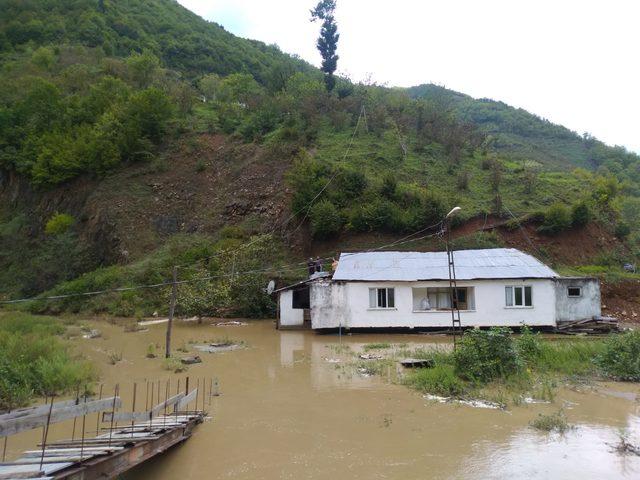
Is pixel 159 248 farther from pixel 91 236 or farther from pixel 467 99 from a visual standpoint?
pixel 467 99

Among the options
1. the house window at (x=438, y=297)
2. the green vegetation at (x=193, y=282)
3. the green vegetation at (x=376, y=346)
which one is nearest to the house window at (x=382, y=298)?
the house window at (x=438, y=297)

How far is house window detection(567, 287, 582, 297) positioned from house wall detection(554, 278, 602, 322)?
8 cm

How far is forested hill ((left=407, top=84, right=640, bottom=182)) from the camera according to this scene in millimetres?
54287

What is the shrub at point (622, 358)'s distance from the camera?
1220cm

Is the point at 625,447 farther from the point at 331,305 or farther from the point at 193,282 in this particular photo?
the point at 193,282

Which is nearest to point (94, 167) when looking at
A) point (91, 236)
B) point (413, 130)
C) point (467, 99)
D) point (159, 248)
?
point (91, 236)

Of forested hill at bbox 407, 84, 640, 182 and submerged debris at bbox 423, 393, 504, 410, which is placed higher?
forested hill at bbox 407, 84, 640, 182

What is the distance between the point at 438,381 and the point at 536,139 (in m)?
63.3

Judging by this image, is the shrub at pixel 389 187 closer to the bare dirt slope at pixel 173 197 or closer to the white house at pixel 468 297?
the bare dirt slope at pixel 173 197

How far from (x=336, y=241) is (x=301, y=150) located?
29.8 feet

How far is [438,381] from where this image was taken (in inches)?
448

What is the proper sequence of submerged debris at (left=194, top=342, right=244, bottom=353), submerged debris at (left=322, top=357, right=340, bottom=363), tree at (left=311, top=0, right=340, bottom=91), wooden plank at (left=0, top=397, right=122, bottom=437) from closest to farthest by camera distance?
wooden plank at (left=0, top=397, right=122, bottom=437) < submerged debris at (left=322, top=357, right=340, bottom=363) < submerged debris at (left=194, top=342, right=244, bottom=353) < tree at (left=311, top=0, right=340, bottom=91)

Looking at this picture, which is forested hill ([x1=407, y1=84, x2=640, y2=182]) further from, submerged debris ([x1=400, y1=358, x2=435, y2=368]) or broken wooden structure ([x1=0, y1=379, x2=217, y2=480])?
broken wooden structure ([x1=0, y1=379, x2=217, y2=480])

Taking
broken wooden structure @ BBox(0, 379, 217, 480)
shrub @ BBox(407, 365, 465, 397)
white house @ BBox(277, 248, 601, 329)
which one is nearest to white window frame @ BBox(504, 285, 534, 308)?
white house @ BBox(277, 248, 601, 329)
